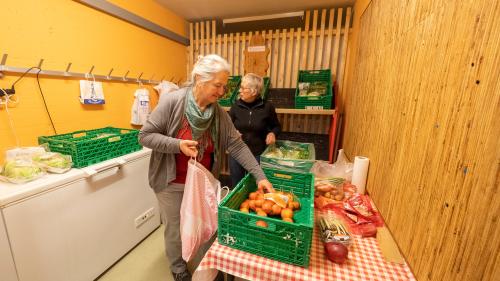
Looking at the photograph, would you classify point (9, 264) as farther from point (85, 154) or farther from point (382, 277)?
point (382, 277)

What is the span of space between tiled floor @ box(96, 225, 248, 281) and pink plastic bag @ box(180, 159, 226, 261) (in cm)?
81

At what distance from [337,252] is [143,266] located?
5.48ft

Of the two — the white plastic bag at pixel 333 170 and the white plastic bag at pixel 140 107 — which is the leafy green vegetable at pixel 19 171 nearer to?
the white plastic bag at pixel 140 107

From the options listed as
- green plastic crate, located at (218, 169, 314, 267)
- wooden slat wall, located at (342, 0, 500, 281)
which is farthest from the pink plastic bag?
wooden slat wall, located at (342, 0, 500, 281)

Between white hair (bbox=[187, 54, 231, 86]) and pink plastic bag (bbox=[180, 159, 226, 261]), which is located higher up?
white hair (bbox=[187, 54, 231, 86])

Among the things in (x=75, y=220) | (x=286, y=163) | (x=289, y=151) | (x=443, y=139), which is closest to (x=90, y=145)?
(x=75, y=220)

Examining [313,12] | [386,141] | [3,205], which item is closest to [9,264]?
[3,205]

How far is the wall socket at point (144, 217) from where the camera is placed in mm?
2006

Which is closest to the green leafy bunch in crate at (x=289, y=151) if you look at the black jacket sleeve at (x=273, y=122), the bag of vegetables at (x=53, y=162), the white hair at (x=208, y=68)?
the black jacket sleeve at (x=273, y=122)

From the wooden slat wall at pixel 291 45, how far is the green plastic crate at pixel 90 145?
6.13 feet

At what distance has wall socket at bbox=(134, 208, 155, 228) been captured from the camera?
2006 millimetres

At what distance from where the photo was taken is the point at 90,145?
1622mm

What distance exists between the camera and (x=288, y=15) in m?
2.78

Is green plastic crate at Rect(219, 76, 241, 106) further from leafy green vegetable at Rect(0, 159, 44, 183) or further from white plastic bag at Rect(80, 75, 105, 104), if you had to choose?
leafy green vegetable at Rect(0, 159, 44, 183)
